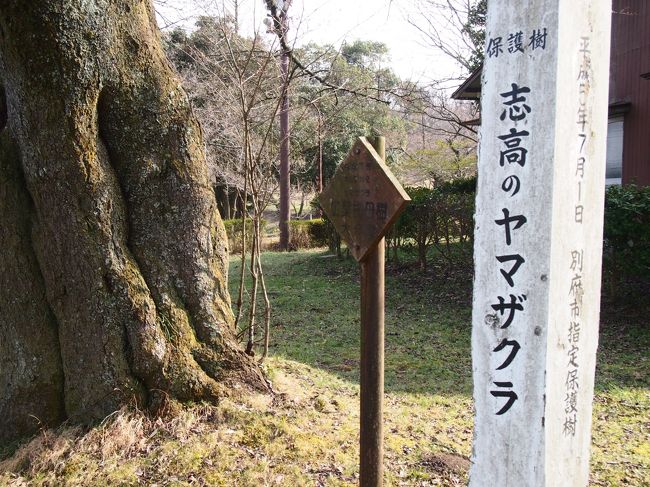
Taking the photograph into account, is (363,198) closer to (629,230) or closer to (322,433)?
(322,433)

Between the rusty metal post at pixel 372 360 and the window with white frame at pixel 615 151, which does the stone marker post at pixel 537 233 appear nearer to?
the rusty metal post at pixel 372 360

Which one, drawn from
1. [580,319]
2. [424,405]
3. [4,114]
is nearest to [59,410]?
[4,114]

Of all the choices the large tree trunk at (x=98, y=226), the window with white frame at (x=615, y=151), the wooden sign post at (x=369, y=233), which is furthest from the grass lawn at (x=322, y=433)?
the window with white frame at (x=615, y=151)

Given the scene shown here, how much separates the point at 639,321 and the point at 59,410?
7.17 meters

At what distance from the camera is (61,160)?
3.46 meters

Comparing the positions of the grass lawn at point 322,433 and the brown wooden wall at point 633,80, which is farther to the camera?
the brown wooden wall at point 633,80

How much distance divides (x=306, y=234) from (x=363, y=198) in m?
15.5

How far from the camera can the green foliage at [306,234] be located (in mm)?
18062

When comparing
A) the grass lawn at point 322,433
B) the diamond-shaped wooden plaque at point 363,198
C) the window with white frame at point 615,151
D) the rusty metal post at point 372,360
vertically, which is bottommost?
the grass lawn at point 322,433

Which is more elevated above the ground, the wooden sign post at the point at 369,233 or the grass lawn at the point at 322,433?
Result: the wooden sign post at the point at 369,233

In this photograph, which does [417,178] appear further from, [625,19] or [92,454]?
[92,454]

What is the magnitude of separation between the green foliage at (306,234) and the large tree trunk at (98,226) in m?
14.1

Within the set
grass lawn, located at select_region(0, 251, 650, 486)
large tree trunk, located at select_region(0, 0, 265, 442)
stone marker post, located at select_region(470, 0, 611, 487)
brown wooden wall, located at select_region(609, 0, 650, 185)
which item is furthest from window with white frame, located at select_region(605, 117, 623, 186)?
stone marker post, located at select_region(470, 0, 611, 487)

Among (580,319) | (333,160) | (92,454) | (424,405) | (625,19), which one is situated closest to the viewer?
(580,319)
